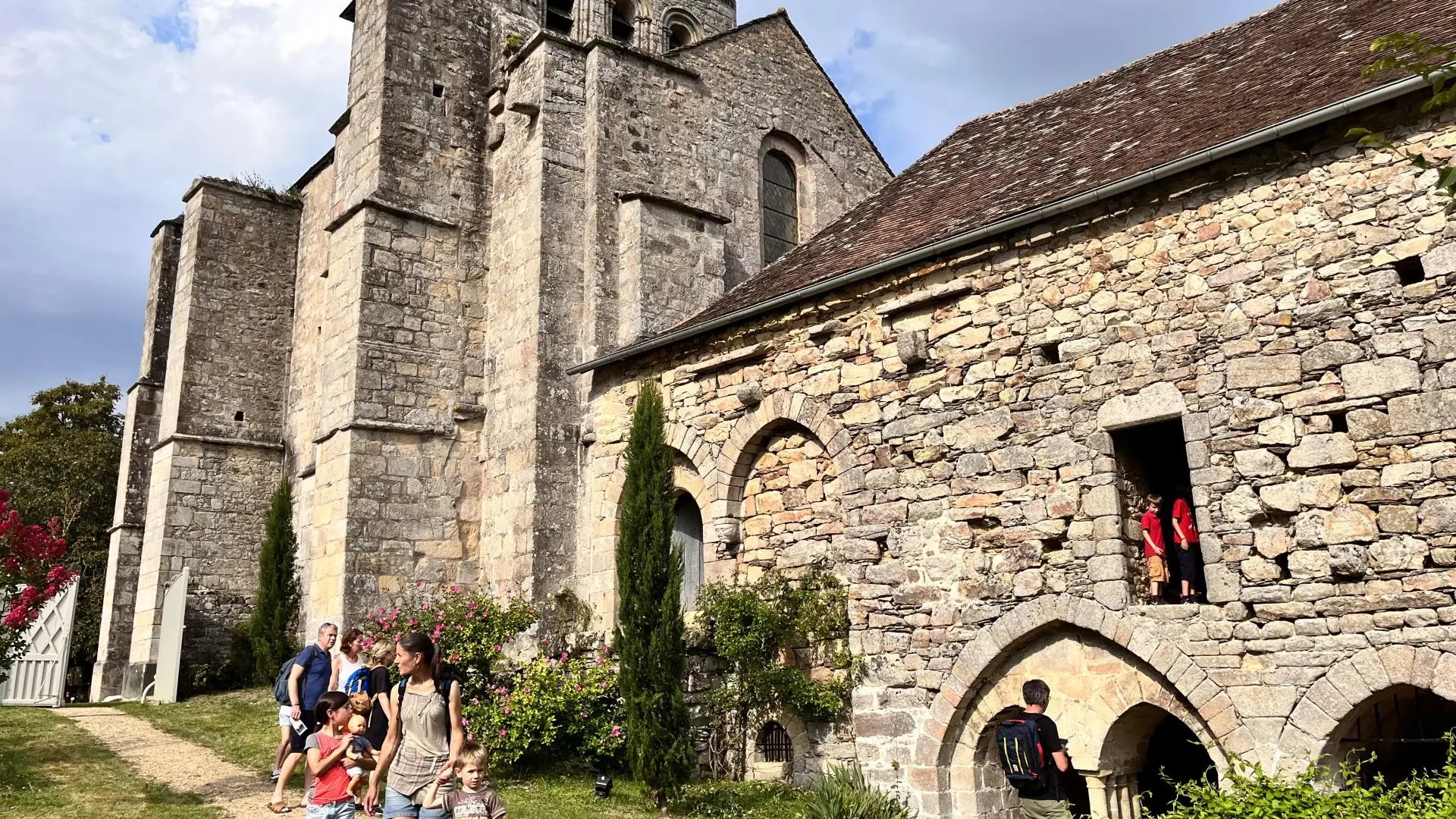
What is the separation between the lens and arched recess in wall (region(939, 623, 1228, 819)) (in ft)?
24.8

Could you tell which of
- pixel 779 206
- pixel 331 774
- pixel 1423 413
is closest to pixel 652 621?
pixel 331 774

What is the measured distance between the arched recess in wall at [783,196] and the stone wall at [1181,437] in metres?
5.81

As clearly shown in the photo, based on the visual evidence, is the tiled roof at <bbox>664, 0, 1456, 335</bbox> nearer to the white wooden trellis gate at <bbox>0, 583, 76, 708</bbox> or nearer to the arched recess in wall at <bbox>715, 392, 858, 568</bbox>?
the arched recess in wall at <bbox>715, 392, 858, 568</bbox>

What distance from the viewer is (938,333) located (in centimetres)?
905

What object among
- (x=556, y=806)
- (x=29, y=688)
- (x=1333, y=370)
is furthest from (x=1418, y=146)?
(x=29, y=688)

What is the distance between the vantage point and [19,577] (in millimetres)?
8953

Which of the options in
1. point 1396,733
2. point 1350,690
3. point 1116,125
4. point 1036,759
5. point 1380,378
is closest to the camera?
point 1036,759

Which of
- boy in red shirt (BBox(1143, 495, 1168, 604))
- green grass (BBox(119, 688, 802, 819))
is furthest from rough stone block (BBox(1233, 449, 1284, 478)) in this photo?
green grass (BBox(119, 688, 802, 819))

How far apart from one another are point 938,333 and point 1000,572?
6.70 ft

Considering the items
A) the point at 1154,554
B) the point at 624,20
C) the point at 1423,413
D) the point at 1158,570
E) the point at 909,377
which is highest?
the point at 624,20

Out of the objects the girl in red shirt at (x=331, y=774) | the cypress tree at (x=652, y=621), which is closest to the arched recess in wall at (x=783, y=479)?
the cypress tree at (x=652, y=621)

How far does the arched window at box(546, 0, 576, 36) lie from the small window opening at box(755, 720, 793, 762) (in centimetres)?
1178

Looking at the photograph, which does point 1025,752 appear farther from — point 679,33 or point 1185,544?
point 679,33

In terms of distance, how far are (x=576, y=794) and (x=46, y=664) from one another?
10.3 m
